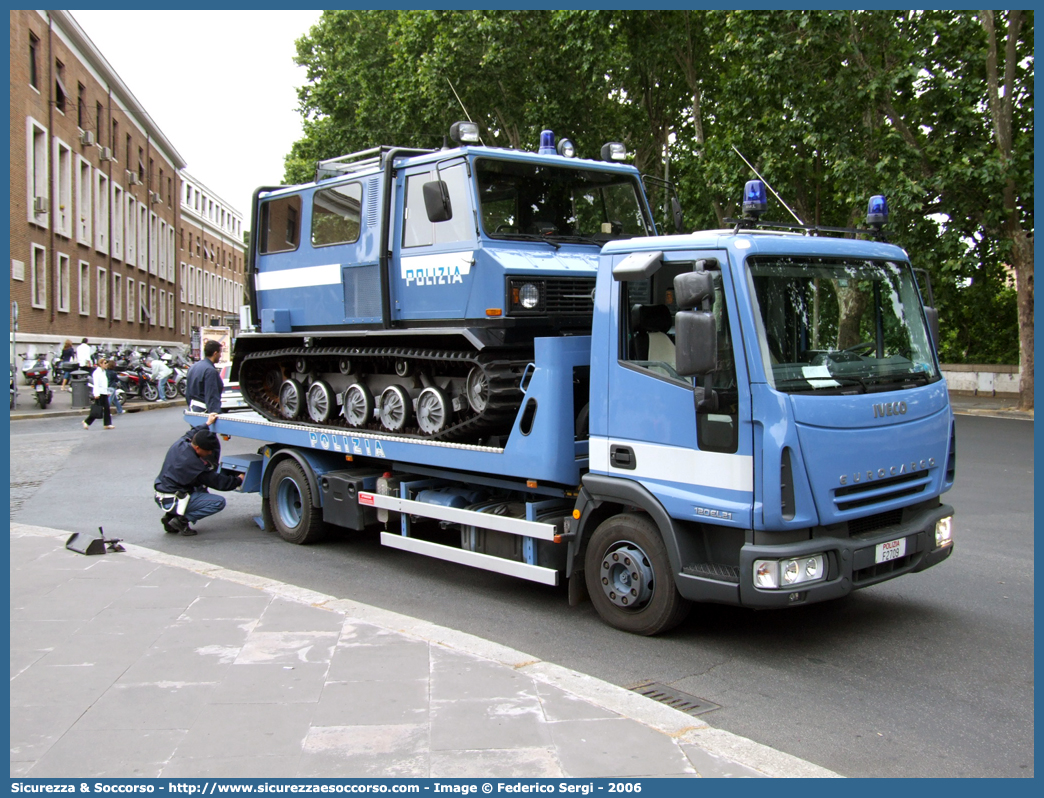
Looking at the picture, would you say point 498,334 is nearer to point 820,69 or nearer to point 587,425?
point 587,425

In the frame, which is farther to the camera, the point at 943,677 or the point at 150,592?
the point at 150,592

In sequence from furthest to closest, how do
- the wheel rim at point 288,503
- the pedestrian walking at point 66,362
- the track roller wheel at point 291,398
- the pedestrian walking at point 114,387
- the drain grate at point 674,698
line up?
1. the pedestrian walking at point 66,362
2. the pedestrian walking at point 114,387
3. the track roller wheel at point 291,398
4. the wheel rim at point 288,503
5. the drain grate at point 674,698

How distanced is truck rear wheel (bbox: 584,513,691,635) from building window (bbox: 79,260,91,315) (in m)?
37.3

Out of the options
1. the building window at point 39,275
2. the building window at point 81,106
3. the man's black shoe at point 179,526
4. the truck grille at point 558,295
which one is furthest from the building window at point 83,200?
the truck grille at point 558,295

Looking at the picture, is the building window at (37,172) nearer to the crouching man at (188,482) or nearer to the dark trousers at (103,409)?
the dark trousers at (103,409)

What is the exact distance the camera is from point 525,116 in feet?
82.6

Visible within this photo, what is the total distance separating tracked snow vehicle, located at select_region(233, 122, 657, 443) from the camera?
7.14 metres

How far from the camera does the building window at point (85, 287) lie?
38.1 m

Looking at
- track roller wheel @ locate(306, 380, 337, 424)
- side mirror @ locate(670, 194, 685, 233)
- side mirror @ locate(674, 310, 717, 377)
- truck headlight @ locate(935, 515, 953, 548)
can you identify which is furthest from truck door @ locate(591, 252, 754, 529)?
track roller wheel @ locate(306, 380, 337, 424)

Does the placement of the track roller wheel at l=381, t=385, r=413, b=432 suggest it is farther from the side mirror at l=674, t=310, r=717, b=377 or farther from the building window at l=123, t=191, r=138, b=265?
the building window at l=123, t=191, r=138, b=265

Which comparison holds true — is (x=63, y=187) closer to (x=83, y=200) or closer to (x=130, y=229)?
(x=83, y=200)

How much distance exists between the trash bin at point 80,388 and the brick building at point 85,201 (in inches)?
258

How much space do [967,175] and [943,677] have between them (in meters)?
16.3

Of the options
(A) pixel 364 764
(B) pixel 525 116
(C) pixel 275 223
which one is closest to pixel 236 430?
(C) pixel 275 223
